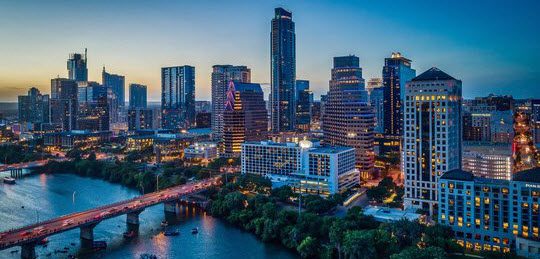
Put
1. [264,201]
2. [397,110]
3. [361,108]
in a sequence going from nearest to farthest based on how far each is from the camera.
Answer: [264,201] → [361,108] → [397,110]

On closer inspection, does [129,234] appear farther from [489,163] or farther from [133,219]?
[489,163]

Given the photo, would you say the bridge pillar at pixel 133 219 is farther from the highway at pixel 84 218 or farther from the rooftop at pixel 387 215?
the rooftop at pixel 387 215

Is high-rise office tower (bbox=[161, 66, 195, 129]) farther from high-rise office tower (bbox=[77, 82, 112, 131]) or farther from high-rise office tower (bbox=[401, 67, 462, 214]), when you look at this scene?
high-rise office tower (bbox=[401, 67, 462, 214])

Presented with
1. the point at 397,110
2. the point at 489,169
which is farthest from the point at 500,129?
the point at 489,169

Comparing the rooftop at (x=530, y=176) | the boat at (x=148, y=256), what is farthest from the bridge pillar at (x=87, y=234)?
the rooftop at (x=530, y=176)

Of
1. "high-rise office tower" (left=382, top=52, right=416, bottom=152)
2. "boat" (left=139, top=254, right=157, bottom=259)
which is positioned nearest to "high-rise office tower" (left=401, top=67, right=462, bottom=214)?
"boat" (left=139, top=254, right=157, bottom=259)

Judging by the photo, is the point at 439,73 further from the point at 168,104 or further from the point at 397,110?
the point at 168,104
